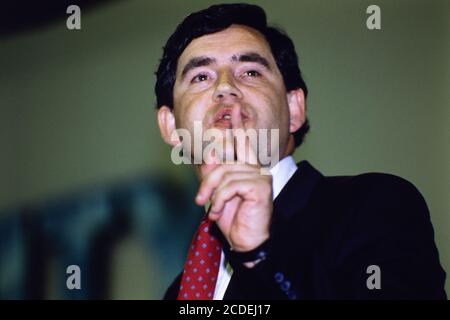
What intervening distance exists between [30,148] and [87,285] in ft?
1.61

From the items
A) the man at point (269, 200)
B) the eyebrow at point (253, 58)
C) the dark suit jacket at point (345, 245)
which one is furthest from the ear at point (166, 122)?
the dark suit jacket at point (345, 245)

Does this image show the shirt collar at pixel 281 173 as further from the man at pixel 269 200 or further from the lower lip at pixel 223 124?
the lower lip at pixel 223 124

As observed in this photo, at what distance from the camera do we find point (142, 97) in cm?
217

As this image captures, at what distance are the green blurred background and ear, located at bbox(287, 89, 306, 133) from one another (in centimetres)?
55

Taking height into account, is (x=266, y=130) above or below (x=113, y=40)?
below

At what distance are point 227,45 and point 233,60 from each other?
5 cm

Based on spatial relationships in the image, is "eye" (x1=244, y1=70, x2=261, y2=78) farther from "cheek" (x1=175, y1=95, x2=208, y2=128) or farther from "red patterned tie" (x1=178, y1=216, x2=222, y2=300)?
"red patterned tie" (x1=178, y1=216, x2=222, y2=300)

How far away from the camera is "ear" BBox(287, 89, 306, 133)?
53.8 inches

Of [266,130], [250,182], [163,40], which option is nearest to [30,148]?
[163,40]

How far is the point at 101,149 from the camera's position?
2.15m

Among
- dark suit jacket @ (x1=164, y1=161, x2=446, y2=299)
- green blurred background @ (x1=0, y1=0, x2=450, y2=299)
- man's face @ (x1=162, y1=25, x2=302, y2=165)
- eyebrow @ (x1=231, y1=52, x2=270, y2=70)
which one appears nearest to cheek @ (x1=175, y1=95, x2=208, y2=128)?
man's face @ (x1=162, y1=25, x2=302, y2=165)

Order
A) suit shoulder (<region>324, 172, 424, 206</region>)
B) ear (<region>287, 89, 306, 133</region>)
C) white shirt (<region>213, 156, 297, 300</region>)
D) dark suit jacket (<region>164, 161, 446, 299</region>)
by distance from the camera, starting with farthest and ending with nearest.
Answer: ear (<region>287, 89, 306, 133</region>) < white shirt (<region>213, 156, 297, 300</region>) < suit shoulder (<region>324, 172, 424, 206</region>) < dark suit jacket (<region>164, 161, 446, 299</region>)

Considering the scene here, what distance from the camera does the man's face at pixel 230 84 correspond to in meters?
1.18

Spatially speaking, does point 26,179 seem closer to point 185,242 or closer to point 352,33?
point 185,242
